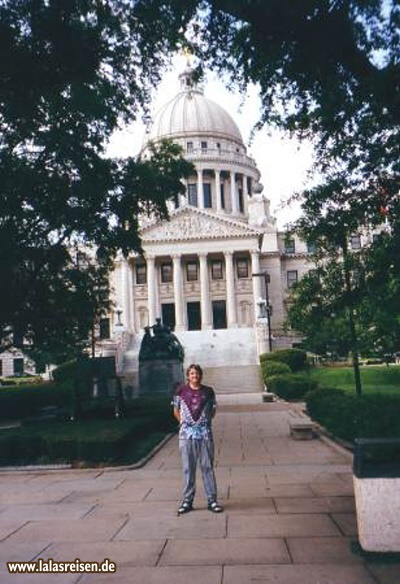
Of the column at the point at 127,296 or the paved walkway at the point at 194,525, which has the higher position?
the column at the point at 127,296

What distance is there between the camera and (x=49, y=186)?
18.2 m

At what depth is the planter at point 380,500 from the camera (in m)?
5.83

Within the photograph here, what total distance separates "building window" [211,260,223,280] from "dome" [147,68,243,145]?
93.6ft

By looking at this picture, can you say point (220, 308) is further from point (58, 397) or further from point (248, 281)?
point (58, 397)

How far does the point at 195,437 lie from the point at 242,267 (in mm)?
65960

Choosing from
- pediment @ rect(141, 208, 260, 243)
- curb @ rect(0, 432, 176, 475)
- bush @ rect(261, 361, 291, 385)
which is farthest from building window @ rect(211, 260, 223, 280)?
curb @ rect(0, 432, 176, 475)

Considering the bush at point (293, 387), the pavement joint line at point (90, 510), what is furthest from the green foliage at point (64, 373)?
the pavement joint line at point (90, 510)

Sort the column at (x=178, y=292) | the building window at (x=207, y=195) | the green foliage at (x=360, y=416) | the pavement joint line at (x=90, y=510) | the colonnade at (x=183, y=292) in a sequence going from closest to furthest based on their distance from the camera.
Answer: the pavement joint line at (x=90, y=510)
the green foliage at (x=360, y=416)
the column at (x=178, y=292)
the colonnade at (x=183, y=292)
the building window at (x=207, y=195)

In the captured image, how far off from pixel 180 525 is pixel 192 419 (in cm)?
146

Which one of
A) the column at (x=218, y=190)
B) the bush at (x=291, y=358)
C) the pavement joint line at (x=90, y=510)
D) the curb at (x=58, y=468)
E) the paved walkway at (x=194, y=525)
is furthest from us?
the column at (x=218, y=190)

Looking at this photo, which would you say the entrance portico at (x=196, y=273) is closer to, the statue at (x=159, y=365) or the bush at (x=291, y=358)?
the bush at (x=291, y=358)

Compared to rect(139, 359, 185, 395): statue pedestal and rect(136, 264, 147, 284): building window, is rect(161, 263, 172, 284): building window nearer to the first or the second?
rect(136, 264, 147, 284): building window

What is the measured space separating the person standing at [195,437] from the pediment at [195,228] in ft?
206

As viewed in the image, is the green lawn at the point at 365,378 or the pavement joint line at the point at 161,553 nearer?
the pavement joint line at the point at 161,553
